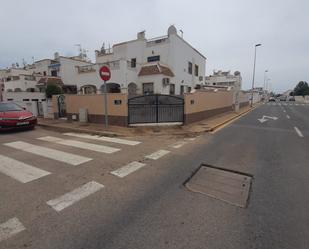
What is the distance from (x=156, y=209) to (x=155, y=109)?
791 centimetres

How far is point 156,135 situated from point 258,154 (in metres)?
→ 4.25

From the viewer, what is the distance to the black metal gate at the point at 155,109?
10234 mm

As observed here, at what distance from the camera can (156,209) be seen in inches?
123

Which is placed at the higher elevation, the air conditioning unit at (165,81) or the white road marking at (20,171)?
the air conditioning unit at (165,81)

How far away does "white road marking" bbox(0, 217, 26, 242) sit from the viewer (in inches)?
98.1

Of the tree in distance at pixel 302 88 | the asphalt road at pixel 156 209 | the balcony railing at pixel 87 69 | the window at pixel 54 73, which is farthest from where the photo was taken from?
the tree in distance at pixel 302 88

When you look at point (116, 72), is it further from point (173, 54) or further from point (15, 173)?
point (15, 173)

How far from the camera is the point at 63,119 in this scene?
42.9ft

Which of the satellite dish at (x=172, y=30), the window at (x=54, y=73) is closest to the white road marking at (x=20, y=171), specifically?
the satellite dish at (x=172, y=30)

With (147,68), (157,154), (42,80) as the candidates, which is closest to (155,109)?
(157,154)

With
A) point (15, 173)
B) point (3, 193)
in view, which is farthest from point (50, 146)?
point (3, 193)

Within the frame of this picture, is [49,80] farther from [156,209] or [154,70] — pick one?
[156,209]

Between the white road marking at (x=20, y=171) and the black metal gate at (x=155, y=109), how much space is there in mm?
5771

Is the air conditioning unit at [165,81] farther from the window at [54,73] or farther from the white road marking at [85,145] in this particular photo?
the window at [54,73]
